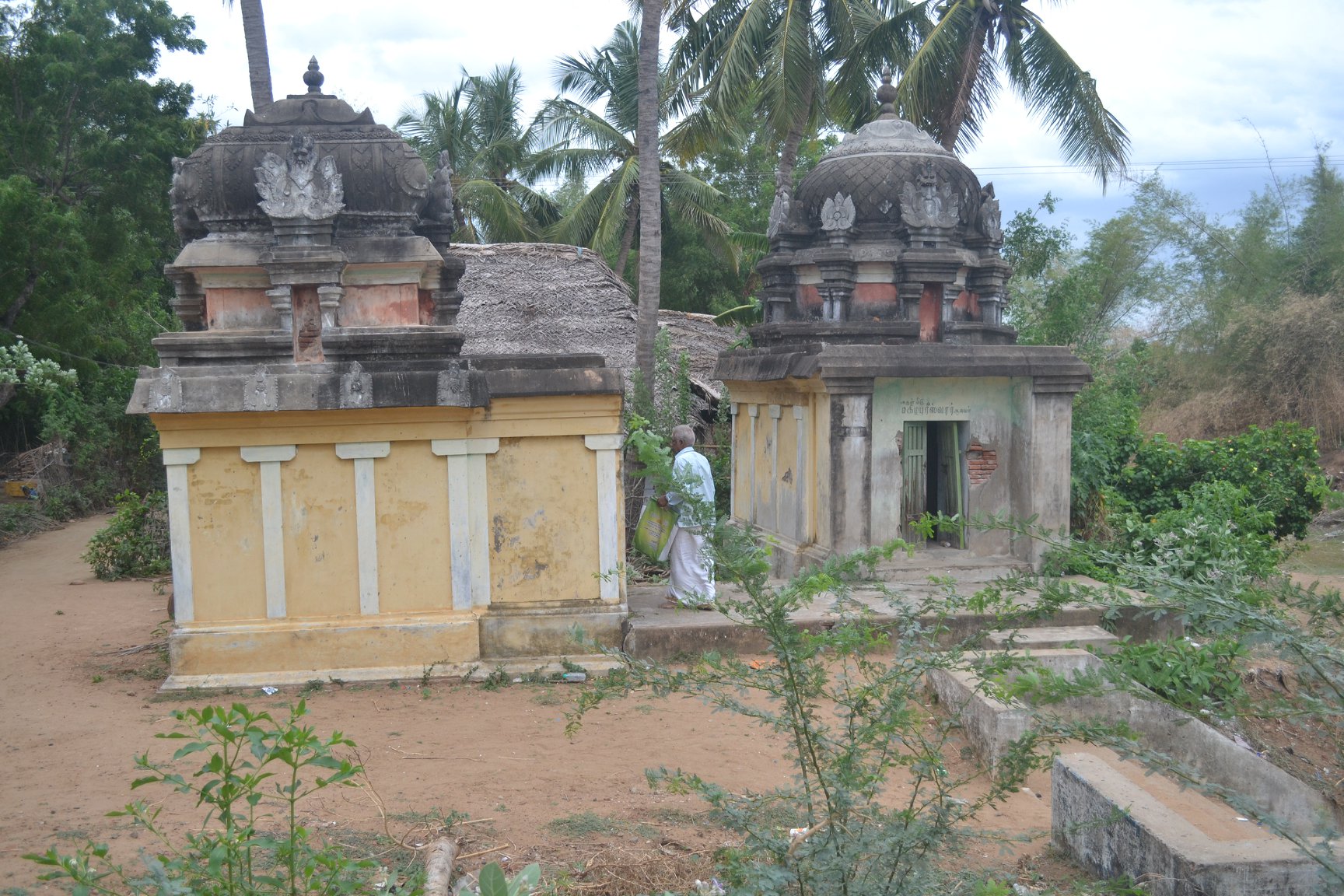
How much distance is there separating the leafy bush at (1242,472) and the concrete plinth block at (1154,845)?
26.1ft

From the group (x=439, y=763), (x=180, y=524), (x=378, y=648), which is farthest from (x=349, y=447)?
(x=439, y=763)

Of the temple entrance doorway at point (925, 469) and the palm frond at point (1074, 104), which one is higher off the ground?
the palm frond at point (1074, 104)

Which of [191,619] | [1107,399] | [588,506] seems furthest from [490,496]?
[1107,399]

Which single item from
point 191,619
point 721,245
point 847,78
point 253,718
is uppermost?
point 847,78

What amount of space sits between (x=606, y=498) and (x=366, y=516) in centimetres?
177

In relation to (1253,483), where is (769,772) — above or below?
below

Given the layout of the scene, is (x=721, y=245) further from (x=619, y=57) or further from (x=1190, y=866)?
(x=1190, y=866)

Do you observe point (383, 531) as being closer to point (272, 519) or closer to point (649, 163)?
point (272, 519)

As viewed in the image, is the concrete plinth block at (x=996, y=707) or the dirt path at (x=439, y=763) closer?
the dirt path at (x=439, y=763)

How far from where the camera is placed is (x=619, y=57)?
22.8m

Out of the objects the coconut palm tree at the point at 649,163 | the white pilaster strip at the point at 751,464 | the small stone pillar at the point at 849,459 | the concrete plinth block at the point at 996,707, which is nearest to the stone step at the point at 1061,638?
the concrete plinth block at the point at 996,707

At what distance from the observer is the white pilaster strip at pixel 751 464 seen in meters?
12.8

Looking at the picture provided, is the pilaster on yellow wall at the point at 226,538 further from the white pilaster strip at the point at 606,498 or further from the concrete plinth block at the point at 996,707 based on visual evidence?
the concrete plinth block at the point at 996,707

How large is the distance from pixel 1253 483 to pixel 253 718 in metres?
12.1
